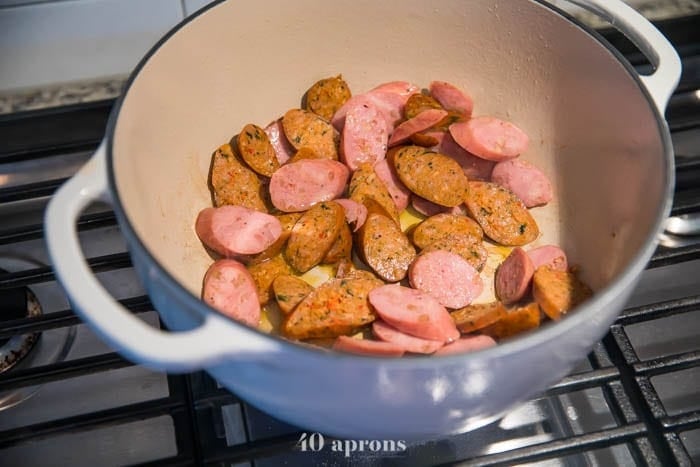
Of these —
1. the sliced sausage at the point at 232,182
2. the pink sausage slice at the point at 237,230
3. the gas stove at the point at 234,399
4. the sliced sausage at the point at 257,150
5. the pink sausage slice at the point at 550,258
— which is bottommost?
the gas stove at the point at 234,399

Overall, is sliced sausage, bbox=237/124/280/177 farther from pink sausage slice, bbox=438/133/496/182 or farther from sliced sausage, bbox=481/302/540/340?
sliced sausage, bbox=481/302/540/340

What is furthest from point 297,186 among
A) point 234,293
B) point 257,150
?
point 234,293

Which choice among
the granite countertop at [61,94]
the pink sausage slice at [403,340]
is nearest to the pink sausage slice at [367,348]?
the pink sausage slice at [403,340]

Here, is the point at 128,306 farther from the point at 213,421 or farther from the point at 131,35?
the point at 131,35

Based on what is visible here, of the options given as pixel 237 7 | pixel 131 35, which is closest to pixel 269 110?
pixel 237 7

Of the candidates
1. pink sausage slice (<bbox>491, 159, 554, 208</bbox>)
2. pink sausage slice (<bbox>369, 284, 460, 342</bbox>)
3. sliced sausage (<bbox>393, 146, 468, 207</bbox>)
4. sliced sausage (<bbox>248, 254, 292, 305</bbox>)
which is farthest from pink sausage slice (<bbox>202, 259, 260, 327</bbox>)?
pink sausage slice (<bbox>491, 159, 554, 208</bbox>)

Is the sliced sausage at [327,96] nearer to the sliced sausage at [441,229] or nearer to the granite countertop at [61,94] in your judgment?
the sliced sausage at [441,229]

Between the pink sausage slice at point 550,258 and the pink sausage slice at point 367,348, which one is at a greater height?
the pink sausage slice at point 550,258

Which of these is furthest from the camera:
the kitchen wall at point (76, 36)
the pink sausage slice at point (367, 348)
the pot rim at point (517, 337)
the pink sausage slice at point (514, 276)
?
the kitchen wall at point (76, 36)
